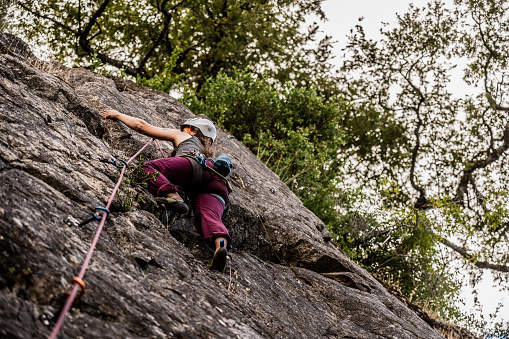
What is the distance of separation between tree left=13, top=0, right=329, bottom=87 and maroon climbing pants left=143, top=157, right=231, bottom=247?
510 inches

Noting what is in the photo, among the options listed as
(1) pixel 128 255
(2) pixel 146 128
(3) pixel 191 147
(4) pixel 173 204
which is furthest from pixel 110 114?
(1) pixel 128 255

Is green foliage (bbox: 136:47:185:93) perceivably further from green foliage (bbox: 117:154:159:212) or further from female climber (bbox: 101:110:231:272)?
green foliage (bbox: 117:154:159:212)

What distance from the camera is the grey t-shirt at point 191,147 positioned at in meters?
5.49

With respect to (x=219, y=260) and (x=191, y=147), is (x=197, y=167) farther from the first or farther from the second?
(x=219, y=260)

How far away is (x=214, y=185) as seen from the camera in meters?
5.23

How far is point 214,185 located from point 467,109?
63.0 ft

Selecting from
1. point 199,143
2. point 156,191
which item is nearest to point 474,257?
point 199,143

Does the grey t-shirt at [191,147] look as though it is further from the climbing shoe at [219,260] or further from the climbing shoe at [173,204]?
the climbing shoe at [219,260]

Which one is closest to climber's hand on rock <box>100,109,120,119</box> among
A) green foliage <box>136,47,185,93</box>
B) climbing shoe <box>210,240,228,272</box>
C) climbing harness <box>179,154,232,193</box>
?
climbing harness <box>179,154,232,193</box>

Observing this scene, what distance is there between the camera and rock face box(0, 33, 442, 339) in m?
2.57

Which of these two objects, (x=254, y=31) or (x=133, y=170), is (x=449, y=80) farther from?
(x=133, y=170)

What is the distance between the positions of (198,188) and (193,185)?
9 cm

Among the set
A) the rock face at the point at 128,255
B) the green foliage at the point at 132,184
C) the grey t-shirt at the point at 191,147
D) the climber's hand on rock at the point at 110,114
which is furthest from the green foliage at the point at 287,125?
the green foliage at the point at 132,184

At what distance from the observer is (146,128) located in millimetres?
5520
